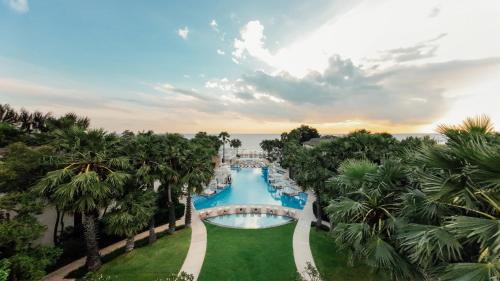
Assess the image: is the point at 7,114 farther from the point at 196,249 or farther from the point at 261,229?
the point at 261,229

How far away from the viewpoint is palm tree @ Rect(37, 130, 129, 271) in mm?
8655

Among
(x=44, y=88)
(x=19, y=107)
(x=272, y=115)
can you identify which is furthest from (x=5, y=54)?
(x=272, y=115)

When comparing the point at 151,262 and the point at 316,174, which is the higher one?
the point at 316,174

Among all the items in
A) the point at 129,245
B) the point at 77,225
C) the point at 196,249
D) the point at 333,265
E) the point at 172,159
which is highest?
the point at 172,159

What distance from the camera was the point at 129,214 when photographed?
11.0m

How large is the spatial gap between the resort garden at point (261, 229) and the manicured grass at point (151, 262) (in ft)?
0.23

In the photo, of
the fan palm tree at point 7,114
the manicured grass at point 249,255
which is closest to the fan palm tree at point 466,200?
the manicured grass at point 249,255

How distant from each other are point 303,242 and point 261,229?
3.47m

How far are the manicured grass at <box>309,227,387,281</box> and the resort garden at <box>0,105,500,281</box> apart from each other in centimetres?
7

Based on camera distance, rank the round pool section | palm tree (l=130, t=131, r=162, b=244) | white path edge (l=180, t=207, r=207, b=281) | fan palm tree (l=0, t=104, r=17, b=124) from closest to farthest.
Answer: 1. white path edge (l=180, t=207, r=207, b=281)
2. palm tree (l=130, t=131, r=162, b=244)
3. the round pool section
4. fan palm tree (l=0, t=104, r=17, b=124)

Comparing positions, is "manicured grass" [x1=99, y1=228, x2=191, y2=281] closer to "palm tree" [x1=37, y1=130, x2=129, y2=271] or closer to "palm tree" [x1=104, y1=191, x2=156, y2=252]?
"palm tree" [x1=37, y1=130, x2=129, y2=271]

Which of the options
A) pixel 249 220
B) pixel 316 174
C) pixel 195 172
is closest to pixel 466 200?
pixel 316 174

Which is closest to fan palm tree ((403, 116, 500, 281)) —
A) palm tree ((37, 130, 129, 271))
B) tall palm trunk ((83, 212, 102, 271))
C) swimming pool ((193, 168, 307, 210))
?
palm tree ((37, 130, 129, 271))

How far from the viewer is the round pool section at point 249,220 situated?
62.2 ft
